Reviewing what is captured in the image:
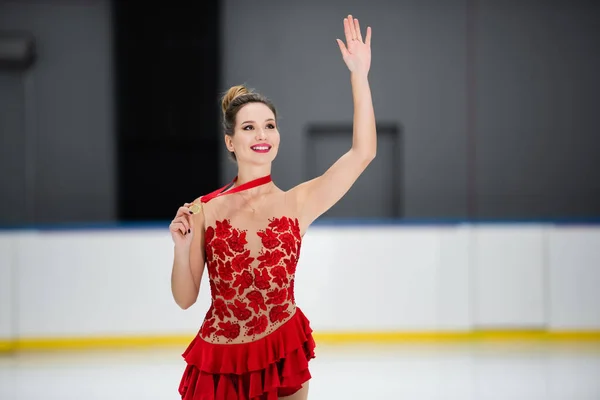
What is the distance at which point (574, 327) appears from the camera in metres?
7.05

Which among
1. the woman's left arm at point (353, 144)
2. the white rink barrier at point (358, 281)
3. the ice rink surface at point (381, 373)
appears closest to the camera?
the woman's left arm at point (353, 144)

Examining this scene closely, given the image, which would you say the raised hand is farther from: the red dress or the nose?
the red dress

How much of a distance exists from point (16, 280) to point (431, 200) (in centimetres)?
607

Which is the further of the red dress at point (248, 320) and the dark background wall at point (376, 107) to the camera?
the dark background wall at point (376, 107)

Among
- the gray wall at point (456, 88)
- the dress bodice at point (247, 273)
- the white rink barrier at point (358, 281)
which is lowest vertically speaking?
the white rink barrier at point (358, 281)

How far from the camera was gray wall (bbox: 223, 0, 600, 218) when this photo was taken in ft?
35.4

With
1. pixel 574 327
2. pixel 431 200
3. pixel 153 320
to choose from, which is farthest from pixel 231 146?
pixel 431 200

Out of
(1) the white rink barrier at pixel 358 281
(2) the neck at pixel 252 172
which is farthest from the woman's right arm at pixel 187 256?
(1) the white rink barrier at pixel 358 281

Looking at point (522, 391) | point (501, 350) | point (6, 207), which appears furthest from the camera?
point (6, 207)

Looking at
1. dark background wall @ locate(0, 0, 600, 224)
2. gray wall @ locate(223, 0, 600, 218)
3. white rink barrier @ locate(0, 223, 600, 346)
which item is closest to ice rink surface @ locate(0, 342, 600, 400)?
white rink barrier @ locate(0, 223, 600, 346)

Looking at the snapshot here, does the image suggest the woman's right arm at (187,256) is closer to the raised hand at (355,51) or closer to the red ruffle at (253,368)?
the red ruffle at (253,368)

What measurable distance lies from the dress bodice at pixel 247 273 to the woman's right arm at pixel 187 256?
0.03 meters

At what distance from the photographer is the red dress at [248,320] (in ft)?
7.06

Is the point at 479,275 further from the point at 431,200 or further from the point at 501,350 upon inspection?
the point at 431,200
